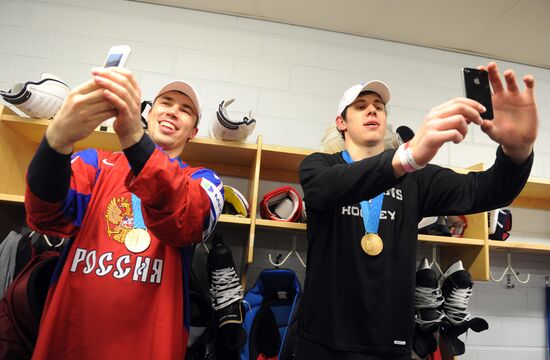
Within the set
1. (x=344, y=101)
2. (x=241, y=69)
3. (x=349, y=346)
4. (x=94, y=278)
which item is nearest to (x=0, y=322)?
(x=94, y=278)

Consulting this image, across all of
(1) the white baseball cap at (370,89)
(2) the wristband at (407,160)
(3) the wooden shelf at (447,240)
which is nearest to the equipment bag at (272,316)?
(3) the wooden shelf at (447,240)

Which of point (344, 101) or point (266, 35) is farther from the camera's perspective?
point (266, 35)

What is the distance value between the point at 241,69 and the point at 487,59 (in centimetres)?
177

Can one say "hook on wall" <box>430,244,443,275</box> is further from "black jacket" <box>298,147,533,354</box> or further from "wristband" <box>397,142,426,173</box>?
"wristband" <box>397,142,426,173</box>

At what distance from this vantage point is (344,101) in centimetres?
153

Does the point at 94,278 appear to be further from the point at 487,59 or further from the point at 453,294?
the point at 487,59

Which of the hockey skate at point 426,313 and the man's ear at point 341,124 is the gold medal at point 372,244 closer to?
the man's ear at point 341,124

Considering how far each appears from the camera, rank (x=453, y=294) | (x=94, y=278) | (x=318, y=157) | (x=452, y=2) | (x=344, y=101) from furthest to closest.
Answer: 1. (x=452, y=2)
2. (x=453, y=294)
3. (x=344, y=101)
4. (x=318, y=157)
5. (x=94, y=278)

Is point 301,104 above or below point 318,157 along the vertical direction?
above

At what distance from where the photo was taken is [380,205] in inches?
51.1

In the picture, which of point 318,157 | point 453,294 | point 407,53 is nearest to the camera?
point 318,157

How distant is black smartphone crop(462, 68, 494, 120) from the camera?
883 mm

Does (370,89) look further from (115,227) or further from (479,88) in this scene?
(115,227)

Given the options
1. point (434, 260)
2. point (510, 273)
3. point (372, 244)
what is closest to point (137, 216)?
point (372, 244)
